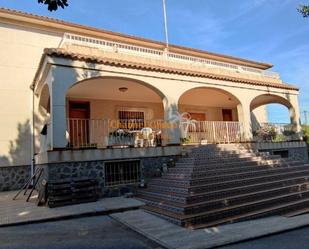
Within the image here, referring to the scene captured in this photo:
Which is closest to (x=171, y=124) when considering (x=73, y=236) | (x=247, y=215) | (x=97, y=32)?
(x=247, y=215)

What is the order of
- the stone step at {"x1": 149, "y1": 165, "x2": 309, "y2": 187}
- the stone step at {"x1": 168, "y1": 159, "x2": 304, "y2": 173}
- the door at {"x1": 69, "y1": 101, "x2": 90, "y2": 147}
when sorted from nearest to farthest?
1. the stone step at {"x1": 149, "y1": 165, "x2": 309, "y2": 187}
2. the stone step at {"x1": 168, "y1": 159, "x2": 304, "y2": 173}
3. the door at {"x1": 69, "y1": 101, "x2": 90, "y2": 147}

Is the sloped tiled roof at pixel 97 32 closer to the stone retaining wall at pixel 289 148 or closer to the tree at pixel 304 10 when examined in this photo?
the stone retaining wall at pixel 289 148

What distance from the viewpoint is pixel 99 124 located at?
48.4 ft

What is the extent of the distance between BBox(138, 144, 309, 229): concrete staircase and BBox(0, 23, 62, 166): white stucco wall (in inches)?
255

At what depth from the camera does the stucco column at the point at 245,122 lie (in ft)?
47.9

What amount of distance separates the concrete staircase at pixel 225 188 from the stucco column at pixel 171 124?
35.0 inches

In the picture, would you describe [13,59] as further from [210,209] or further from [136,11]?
[210,209]

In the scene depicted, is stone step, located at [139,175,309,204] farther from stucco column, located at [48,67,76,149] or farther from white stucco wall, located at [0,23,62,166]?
white stucco wall, located at [0,23,62,166]

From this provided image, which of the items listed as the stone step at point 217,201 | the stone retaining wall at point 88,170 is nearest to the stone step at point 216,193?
the stone step at point 217,201

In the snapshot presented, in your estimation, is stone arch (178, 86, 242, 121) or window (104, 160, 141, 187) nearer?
window (104, 160, 141, 187)

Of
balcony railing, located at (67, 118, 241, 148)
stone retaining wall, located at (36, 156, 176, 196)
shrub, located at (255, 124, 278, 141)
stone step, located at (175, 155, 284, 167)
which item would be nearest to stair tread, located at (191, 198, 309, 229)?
stone step, located at (175, 155, 284, 167)

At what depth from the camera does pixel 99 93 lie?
14469 mm

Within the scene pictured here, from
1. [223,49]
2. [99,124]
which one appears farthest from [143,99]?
[223,49]

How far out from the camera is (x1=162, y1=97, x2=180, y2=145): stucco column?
1234 cm
